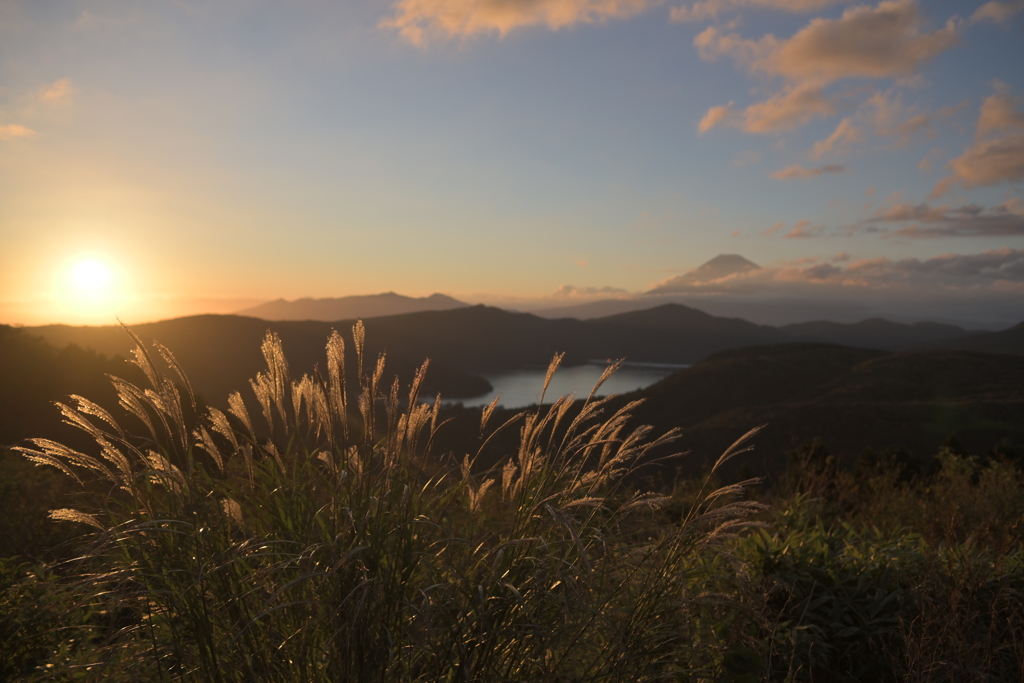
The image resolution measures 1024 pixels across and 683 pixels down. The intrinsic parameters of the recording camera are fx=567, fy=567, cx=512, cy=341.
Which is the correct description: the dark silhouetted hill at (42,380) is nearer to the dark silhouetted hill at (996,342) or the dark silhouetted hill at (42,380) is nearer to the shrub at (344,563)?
the shrub at (344,563)

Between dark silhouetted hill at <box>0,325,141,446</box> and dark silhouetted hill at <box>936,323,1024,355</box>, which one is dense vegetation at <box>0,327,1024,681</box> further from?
dark silhouetted hill at <box>936,323,1024,355</box>

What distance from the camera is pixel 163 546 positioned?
1764 mm

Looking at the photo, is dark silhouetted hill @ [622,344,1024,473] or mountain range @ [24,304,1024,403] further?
mountain range @ [24,304,1024,403]

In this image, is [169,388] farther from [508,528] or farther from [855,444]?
[855,444]

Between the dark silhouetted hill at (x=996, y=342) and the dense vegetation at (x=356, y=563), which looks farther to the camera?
the dark silhouetted hill at (x=996, y=342)

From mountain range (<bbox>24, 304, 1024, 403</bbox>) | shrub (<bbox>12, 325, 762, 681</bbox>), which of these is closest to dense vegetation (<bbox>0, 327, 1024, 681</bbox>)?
shrub (<bbox>12, 325, 762, 681</bbox>)

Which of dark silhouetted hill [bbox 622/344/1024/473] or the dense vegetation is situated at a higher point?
the dense vegetation

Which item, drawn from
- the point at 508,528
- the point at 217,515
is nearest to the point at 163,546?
the point at 217,515

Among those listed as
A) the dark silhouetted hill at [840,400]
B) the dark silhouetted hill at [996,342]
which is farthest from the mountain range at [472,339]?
the dark silhouetted hill at [840,400]

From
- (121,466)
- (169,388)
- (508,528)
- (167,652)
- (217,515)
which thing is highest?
(169,388)

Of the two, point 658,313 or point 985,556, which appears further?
point 658,313

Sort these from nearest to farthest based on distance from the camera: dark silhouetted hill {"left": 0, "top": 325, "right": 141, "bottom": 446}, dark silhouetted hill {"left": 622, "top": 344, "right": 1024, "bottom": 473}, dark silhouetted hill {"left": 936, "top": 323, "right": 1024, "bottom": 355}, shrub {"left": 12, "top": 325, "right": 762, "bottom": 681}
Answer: shrub {"left": 12, "top": 325, "right": 762, "bottom": 681} → dark silhouetted hill {"left": 0, "top": 325, "right": 141, "bottom": 446} → dark silhouetted hill {"left": 622, "top": 344, "right": 1024, "bottom": 473} → dark silhouetted hill {"left": 936, "top": 323, "right": 1024, "bottom": 355}

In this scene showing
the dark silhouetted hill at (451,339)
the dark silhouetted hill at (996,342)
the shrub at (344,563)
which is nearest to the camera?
the shrub at (344,563)

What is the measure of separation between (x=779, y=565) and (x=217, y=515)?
9.79 ft
